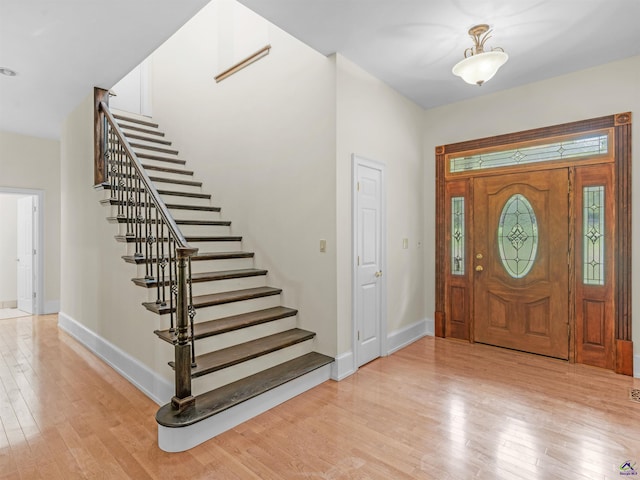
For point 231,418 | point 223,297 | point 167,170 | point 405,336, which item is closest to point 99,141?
point 167,170

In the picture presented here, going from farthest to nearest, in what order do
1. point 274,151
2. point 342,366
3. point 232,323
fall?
point 274,151 → point 342,366 → point 232,323

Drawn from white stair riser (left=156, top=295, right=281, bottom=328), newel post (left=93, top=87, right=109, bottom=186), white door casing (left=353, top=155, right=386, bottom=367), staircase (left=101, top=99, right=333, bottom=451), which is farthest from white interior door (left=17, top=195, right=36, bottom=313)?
white door casing (left=353, top=155, right=386, bottom=367)

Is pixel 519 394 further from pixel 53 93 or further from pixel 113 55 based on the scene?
pixel 53 93

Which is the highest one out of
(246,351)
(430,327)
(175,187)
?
(175,187)

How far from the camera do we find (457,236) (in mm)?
4492

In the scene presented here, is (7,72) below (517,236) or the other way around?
the other way around

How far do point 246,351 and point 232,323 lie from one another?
30cm

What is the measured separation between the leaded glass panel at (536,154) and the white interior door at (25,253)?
6.79 metres

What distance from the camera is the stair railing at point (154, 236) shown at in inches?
92.0

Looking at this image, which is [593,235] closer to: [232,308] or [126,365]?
[232,308]

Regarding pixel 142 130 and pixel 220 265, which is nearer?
pixel 220 265

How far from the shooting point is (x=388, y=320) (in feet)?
13.1

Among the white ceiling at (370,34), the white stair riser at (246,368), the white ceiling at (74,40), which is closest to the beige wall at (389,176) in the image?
the white ceiling at (370,34)

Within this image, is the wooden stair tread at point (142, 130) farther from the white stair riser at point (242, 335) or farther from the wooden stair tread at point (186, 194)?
the white stair riser at point (242, 335)
